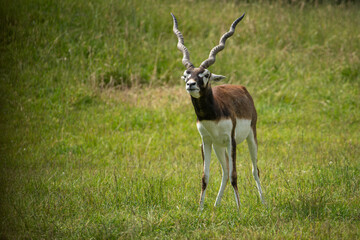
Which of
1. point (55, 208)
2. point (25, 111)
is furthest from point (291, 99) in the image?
point (55, 208)

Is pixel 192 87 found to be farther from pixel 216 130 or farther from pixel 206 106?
pixel 216 130

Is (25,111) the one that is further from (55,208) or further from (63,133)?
(55,208)

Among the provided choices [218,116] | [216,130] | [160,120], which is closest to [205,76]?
[218,116]

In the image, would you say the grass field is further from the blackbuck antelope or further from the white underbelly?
the white underbelly

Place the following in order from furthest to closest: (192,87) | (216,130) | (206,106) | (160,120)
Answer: (160,120) → (216,130) → (206,106) → (192,87)

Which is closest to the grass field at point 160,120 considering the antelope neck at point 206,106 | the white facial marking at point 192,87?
the antelope neck at point 206,106

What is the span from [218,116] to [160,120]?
4.59 meters

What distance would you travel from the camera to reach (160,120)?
961cm

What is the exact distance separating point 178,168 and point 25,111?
4095mm

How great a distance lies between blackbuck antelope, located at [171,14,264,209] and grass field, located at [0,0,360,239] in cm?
49

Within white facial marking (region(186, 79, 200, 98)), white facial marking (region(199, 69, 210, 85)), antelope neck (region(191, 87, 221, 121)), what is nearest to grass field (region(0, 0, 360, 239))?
antelope neck (region(191, 87, 221, 121))

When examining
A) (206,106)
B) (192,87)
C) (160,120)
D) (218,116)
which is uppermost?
(192,87)

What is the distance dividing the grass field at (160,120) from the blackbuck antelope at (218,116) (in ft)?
1.59

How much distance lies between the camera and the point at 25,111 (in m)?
9.42
